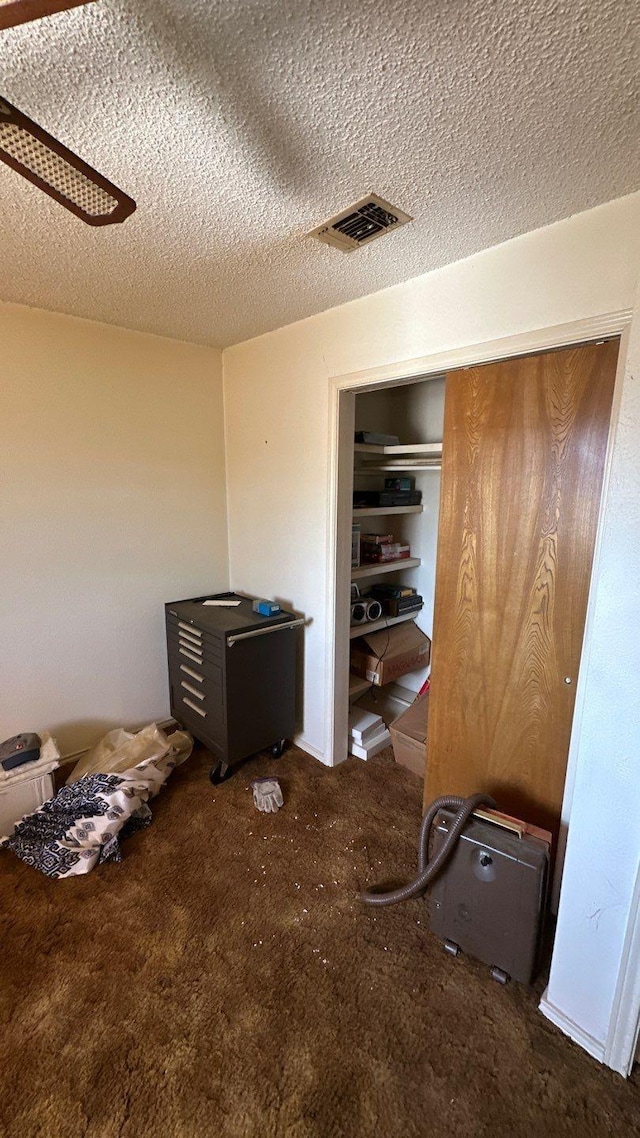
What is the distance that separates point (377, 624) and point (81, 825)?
1.62 meters

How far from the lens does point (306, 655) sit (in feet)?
7.89

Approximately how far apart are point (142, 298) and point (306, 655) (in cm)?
179

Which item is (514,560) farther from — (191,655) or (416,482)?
(191,655)

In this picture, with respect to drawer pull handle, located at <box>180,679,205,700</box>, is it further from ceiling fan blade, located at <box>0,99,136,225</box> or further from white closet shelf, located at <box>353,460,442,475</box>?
ceiling fan blade, located at <box>0,99,136,225</box>

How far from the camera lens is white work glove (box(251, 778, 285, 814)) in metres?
2.03

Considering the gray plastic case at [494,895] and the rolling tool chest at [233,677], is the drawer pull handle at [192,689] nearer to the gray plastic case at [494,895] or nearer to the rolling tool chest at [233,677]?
the rolling tool chest at [233,677]

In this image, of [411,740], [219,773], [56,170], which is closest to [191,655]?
[219,773]

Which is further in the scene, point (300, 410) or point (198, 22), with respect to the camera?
point (300, 410)

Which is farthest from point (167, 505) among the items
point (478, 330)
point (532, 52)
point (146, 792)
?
point (532, 52)

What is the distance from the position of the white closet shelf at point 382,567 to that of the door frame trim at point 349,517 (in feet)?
0.59

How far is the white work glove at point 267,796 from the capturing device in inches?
79.8

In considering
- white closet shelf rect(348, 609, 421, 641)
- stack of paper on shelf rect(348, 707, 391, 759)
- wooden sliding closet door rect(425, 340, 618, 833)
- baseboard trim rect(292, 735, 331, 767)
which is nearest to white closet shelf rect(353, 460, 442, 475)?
wooden sliding closet door rect(425, 340, 618, 833)

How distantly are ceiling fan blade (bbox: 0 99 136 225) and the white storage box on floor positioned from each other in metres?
1.96

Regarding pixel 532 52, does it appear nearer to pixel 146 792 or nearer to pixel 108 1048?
pixel 108 1048
